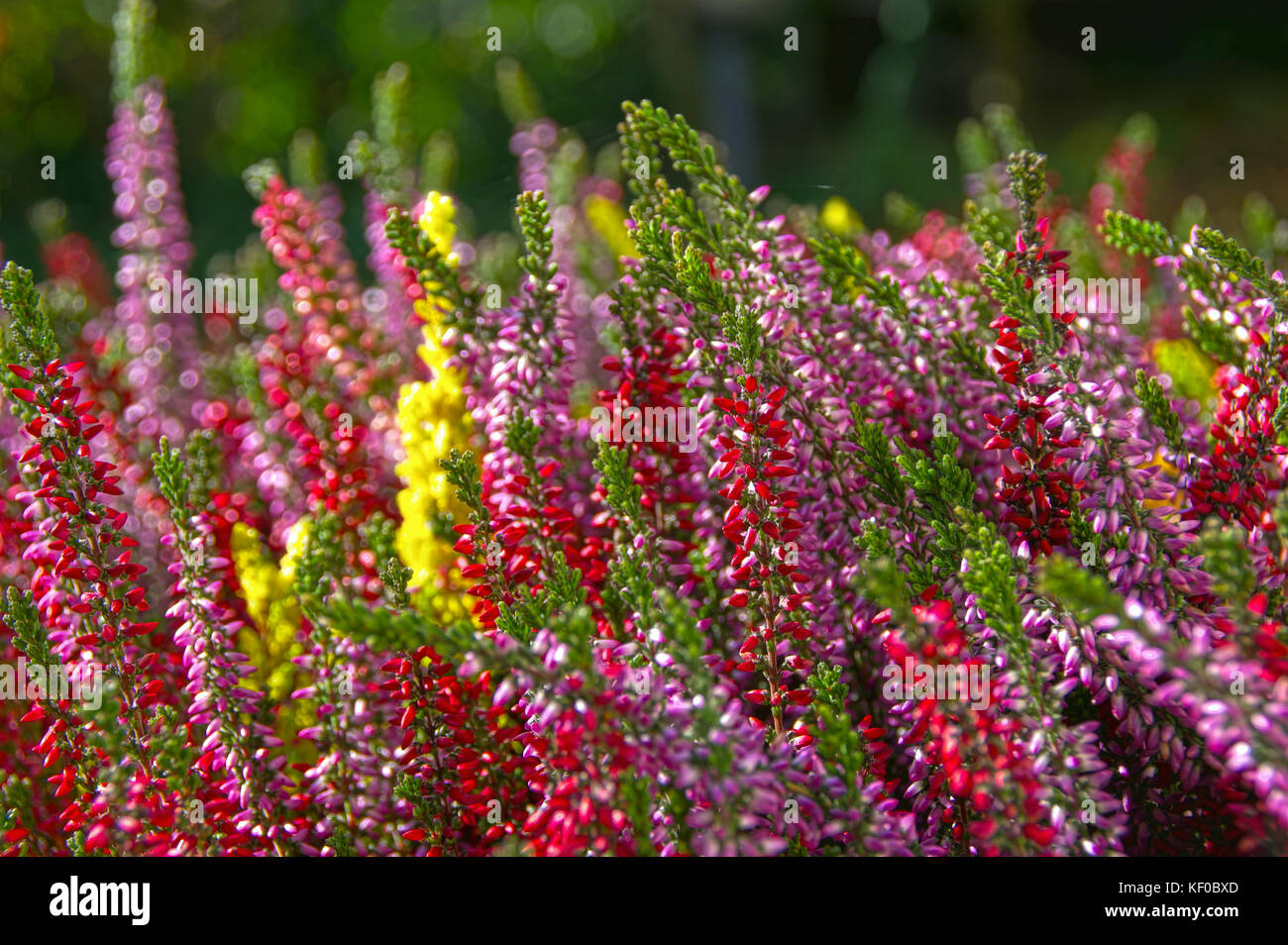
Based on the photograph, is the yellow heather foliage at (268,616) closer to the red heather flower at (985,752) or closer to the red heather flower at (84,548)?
the red heather flower at (84,548)

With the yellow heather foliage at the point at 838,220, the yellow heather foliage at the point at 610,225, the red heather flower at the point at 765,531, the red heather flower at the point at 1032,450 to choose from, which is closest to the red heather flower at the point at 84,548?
the red heather flower at the point at 765,531

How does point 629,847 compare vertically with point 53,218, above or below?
below

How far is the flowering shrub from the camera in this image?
95cm

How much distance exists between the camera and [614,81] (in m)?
12.1

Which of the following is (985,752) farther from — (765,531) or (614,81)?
(614,81)

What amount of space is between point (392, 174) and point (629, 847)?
58.1 inches

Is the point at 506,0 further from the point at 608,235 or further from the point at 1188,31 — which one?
the point at 608,235

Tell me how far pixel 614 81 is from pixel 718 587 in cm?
1170

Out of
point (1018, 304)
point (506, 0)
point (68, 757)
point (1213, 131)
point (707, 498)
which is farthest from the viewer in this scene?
point (506, 0)

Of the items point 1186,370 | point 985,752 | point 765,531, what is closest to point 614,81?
point 1186,370

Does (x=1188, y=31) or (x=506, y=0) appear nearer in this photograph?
(x=1188, y=31)

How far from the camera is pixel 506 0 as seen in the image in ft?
40.9
